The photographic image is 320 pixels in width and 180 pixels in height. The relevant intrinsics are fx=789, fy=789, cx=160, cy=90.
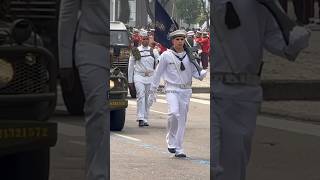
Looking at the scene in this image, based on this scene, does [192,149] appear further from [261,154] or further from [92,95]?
[92,95]

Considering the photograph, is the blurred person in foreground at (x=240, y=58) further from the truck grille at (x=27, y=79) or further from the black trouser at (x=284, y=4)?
the truck grille at (x=27, y=79)

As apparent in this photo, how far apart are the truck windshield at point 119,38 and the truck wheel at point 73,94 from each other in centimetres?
1749

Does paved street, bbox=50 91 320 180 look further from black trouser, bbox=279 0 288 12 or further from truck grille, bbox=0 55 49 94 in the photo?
black trouser, bbox=279 0 288 12

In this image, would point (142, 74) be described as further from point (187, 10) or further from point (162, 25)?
point (187, 10)

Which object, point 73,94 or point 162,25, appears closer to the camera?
point 73,94

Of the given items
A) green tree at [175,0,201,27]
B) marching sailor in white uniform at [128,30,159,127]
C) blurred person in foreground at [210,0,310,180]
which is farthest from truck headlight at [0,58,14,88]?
green tree at [175,0,201,27]

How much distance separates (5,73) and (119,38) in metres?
18.4

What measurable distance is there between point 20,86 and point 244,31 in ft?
4.02

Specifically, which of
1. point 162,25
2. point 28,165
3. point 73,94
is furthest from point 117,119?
point 73,94

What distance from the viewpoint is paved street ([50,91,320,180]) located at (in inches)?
184

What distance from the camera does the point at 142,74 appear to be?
48.0ft

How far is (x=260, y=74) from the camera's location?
397 centimetres

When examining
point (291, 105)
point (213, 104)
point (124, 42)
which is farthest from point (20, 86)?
point (124, 42)

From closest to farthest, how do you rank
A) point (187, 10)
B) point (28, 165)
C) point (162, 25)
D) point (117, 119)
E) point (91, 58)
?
point (91, 58), point (28, 165), point (162, 25), point (117, 119), point (187, 10)
